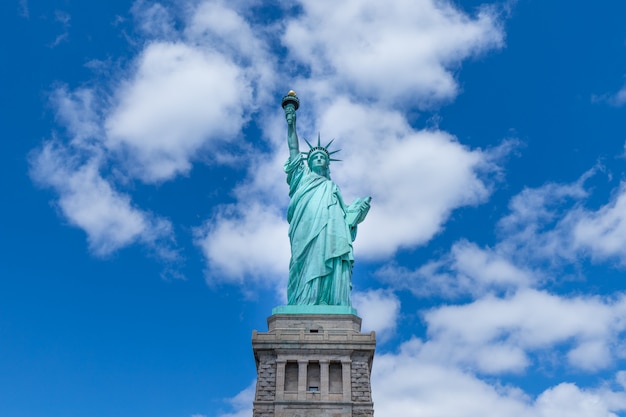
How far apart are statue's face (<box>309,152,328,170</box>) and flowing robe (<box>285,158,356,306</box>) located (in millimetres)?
934

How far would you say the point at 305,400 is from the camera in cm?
2731

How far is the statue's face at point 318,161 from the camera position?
3519cm

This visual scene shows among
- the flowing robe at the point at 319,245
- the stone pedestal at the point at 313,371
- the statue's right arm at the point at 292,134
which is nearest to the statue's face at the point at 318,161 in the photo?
the statue's right arm at the point at 292,134

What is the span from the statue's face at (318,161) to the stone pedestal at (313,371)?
860 centimetres

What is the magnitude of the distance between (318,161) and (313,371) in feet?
35.6

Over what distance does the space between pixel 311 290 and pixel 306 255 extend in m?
1.68

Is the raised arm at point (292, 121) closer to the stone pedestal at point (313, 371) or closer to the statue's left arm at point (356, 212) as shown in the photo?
the statue's left arm at point (356, 212)

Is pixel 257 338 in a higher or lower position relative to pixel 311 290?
lower

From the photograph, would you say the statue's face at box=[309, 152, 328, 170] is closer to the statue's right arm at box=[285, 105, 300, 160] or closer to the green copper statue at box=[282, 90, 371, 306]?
the green copper statue at box=[282, 90, 371, 306]

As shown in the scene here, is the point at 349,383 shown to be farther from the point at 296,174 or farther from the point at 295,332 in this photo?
the point at 296,174

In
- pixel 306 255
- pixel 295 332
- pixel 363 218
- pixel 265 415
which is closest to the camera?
pixel 265 415

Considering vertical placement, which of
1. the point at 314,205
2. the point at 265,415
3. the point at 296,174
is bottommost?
the point at 265,415

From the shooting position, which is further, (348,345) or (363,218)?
(363,218)

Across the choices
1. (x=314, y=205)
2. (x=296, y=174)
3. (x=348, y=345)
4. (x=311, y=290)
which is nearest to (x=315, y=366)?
(x=348, y=345)
